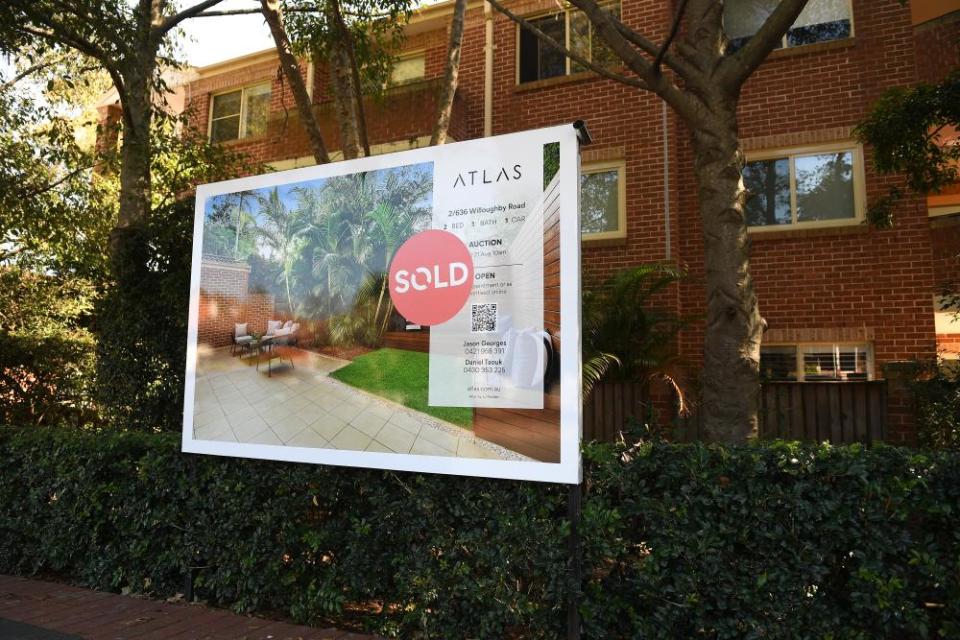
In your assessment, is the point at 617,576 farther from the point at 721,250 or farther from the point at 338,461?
the point at 721,250

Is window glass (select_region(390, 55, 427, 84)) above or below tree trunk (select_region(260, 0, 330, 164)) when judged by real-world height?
above

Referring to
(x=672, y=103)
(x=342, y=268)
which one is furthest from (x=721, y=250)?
(x=342, y=268)

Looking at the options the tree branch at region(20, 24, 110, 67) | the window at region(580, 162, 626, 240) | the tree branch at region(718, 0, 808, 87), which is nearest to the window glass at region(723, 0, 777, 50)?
the window at region(580, 162, 626, 240)

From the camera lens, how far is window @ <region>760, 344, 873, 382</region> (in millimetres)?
9609

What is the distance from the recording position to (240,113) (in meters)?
15.0

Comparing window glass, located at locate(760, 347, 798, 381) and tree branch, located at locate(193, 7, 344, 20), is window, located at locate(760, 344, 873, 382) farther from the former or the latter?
tree branch, located at locate(193, 7, 344, 20)

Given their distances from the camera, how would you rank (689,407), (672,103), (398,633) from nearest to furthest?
(398,633)
(672,103)
(689,407)

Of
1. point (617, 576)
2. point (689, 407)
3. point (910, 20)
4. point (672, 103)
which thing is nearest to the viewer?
point (617, 576)

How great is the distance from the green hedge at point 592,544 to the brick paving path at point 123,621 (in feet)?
0.53

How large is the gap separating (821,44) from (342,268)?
29.2 feet

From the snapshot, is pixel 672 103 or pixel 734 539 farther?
pixel 672 103

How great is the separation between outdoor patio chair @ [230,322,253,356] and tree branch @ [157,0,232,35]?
557 cm

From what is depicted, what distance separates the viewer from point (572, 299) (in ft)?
13.1

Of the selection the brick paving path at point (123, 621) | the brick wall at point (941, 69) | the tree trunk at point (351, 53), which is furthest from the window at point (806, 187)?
the brick paving path at point (123, 621)
